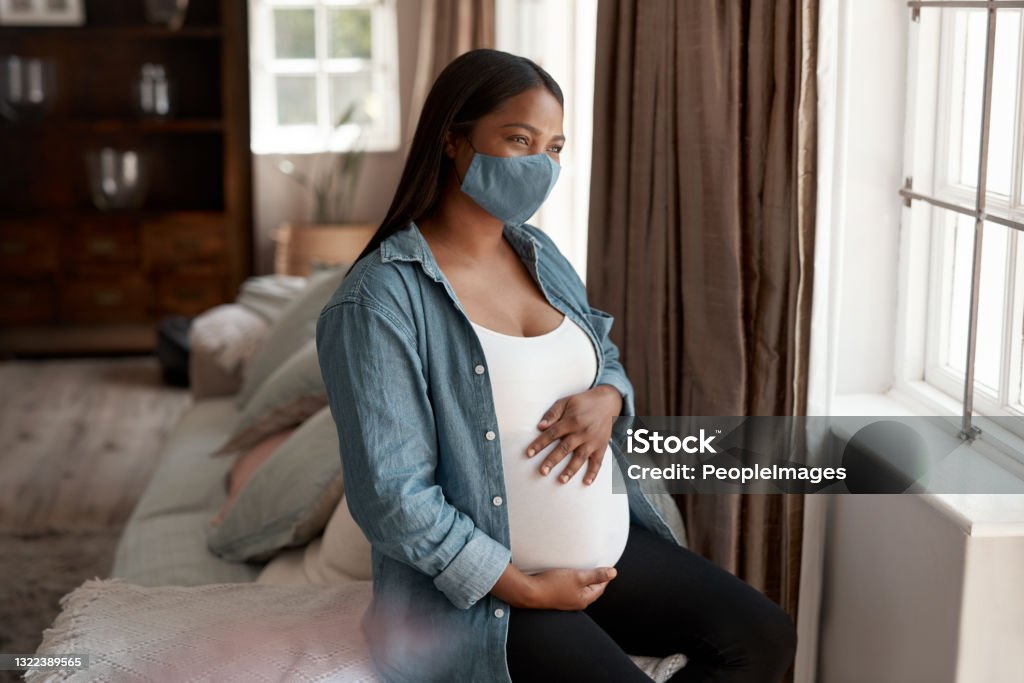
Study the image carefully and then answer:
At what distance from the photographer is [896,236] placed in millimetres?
2078

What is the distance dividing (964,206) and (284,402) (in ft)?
4.86

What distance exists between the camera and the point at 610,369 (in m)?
1.77

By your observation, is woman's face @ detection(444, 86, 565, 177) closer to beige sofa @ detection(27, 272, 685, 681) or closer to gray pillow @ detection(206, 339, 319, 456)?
beige sofa @ detection(27, 272, 685, 681)

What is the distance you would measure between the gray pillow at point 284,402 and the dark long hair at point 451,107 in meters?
0.98

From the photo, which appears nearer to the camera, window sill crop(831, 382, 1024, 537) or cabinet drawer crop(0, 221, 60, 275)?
window sill crop(831, 382, 1024, 537)

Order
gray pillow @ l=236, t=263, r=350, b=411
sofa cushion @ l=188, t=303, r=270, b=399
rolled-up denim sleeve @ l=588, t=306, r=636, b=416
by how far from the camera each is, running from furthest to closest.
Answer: sofa cushion @ l=188, t=303, r=270, b=399 → gray pillow @ l=236, t=263, r=350, b=411 → rolled-up denim sleeve @ l=588, t=306, r=636, b=416

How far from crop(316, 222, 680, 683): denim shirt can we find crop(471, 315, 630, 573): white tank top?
0.09 ft

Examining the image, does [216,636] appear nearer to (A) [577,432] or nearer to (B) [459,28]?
(A) [577,432]

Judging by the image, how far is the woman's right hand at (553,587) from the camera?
1508mm

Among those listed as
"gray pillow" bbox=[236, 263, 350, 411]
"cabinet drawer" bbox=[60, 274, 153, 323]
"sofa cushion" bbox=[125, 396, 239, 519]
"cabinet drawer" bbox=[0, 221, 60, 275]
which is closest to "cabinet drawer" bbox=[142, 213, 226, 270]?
"cabinet drawer" bbox=[60, 274, 153, 323]

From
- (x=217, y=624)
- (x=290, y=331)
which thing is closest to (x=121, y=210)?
(x=290, y=331)

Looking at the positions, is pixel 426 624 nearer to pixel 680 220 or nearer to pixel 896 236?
pixel 680 220

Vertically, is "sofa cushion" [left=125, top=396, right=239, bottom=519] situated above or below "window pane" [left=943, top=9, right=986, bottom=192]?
below

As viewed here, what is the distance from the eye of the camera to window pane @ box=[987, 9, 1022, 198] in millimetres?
1863
